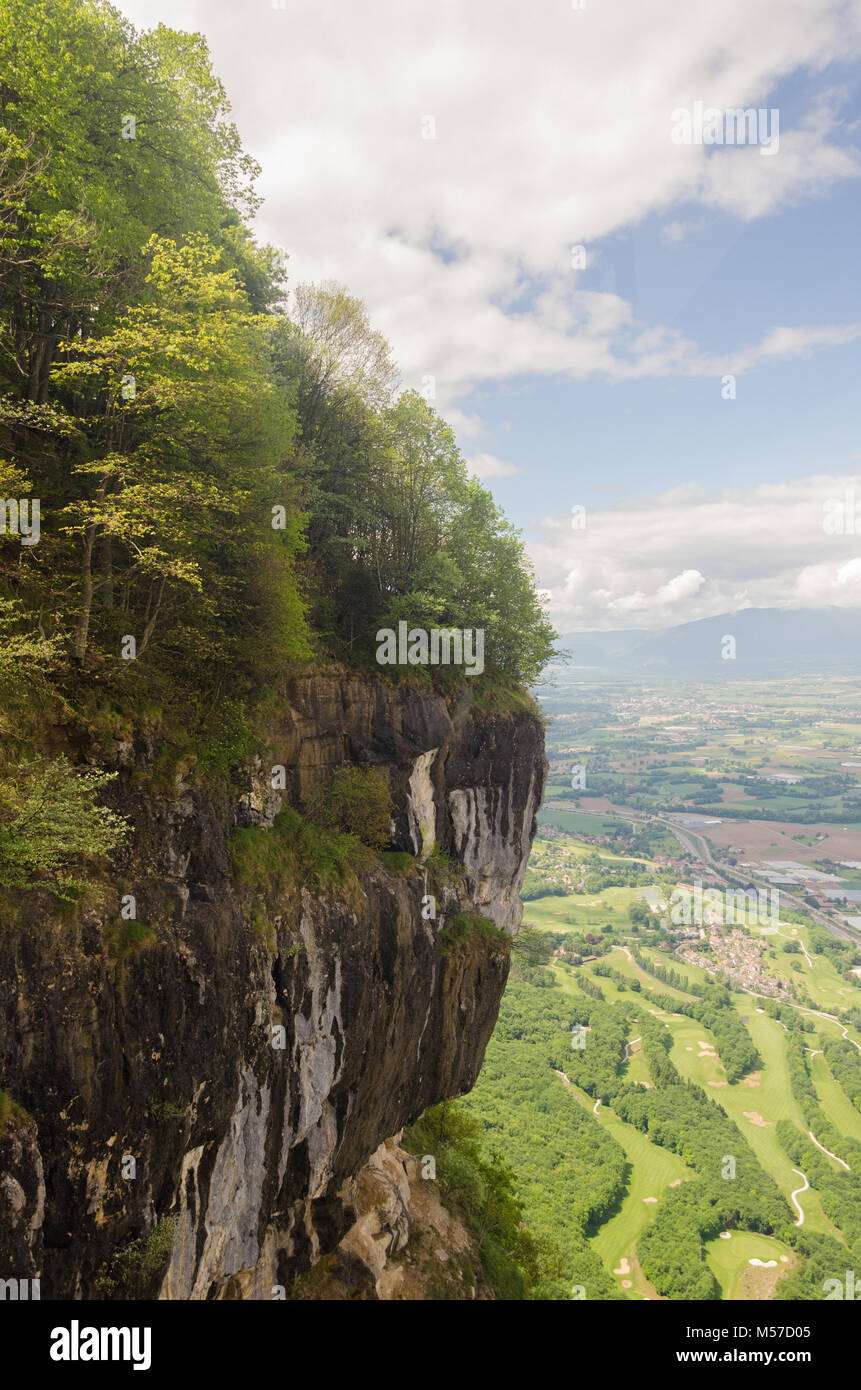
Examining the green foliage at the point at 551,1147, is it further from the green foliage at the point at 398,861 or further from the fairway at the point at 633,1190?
the green foliage at the point at 398,861

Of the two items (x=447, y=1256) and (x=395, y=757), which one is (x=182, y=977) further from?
(x=447, y=1256)

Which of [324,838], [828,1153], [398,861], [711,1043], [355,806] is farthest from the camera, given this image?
[711,1043]

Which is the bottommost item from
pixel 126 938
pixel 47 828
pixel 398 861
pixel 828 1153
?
pixel 828 1153

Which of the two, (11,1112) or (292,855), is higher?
(292,855)

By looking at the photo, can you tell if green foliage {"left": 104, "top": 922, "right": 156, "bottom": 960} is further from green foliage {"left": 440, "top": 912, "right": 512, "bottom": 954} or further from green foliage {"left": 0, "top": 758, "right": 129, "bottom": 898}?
green foliage {"left": 440, "top": 912, "right": 512, "bottom": 954}

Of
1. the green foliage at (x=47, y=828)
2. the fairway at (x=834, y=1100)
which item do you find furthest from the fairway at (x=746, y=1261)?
the green foliage at (x=47, y=828)

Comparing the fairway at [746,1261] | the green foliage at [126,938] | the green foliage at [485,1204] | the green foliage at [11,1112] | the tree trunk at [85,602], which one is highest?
the tree trunk at [85,602]

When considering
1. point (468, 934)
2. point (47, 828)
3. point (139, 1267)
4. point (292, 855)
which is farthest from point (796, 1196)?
point (47, 828)

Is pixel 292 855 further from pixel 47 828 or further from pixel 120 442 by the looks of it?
pixel 120 442

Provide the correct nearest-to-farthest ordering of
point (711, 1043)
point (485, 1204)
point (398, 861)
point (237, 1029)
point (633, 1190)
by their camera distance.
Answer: point (237, 1029) → point (398, 861) → point (485, 1204) → point (633, 1190) → point (711, 1043)

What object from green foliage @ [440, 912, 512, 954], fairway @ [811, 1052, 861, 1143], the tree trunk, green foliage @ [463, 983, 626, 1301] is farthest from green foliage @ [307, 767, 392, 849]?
fairway @ [811, 1052, 861, 1143]
